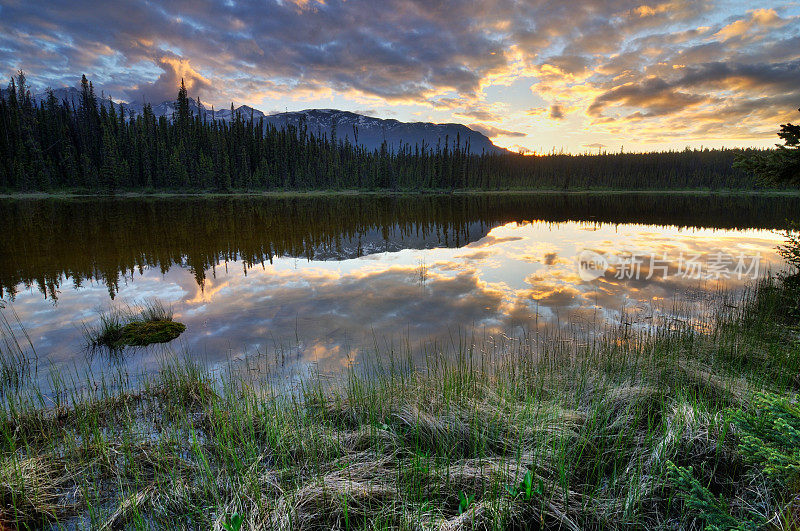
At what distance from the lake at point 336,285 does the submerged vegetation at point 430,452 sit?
1.69 m

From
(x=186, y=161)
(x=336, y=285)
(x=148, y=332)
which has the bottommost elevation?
(x=148, y=332)

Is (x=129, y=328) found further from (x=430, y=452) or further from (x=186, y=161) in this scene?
(x=186, y=161)

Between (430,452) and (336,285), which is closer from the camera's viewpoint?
(430,452)

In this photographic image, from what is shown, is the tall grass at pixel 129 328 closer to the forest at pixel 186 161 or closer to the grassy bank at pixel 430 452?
the grassy bank at pixel 430 452

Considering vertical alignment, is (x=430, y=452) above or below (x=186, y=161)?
below

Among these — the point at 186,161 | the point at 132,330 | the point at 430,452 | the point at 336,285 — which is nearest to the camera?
the point at 430,452

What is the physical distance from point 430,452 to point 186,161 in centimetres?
9221

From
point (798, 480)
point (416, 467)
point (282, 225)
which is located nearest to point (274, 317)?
point (416, 467)

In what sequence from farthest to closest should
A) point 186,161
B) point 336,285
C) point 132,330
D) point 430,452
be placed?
point 186,161 < point 336,285 < point 132,330 < point 430,452

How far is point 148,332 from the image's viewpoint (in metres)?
8.12

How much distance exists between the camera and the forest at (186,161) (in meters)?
67.8

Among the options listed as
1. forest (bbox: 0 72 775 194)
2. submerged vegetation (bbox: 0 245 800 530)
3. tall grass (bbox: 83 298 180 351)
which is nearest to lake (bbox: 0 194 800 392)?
tall grass (bbox: 83 298 180 351)

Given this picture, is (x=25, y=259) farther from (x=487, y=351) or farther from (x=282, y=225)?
(x=487, y=351)

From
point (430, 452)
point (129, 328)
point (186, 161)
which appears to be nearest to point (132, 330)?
point (129, 328)
